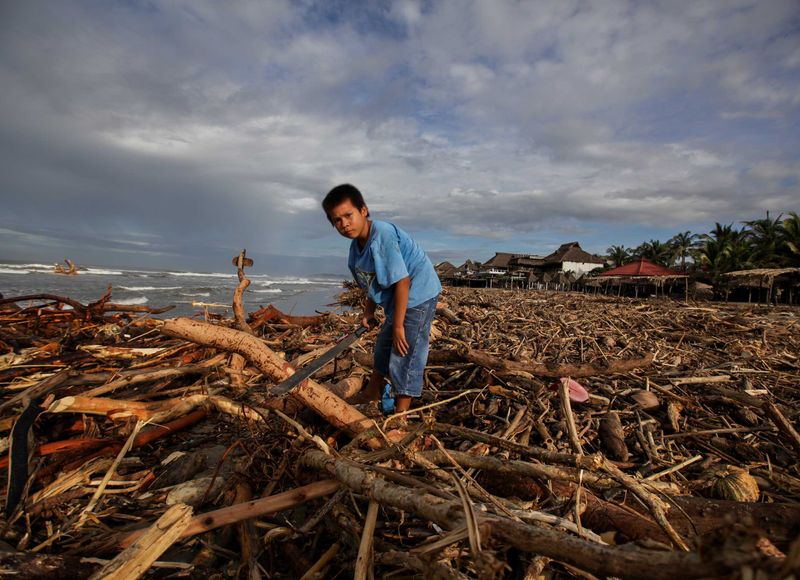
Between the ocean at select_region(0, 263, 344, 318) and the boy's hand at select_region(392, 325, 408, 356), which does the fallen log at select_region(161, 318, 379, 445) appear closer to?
the boy's hand at select_region(392, 325, 408, 356)

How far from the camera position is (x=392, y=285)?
290 cm

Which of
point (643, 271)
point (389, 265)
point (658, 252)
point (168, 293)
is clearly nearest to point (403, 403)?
point (389, 265)

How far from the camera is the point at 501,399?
2.90m

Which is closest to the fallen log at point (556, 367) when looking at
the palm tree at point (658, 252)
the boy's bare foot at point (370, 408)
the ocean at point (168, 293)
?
the boy's bare foot at point (370, 408)

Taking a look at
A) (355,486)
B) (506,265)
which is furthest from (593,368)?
(506,265)

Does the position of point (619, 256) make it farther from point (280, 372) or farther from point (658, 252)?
point (280, 372)

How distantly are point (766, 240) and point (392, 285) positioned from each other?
46.5 meters

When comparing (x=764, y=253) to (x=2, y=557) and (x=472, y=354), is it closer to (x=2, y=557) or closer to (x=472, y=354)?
(x=472, y=354)

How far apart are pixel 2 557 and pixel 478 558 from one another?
66.7 inches

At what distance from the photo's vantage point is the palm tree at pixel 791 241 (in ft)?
90.9

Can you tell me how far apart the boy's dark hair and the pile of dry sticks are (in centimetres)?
110

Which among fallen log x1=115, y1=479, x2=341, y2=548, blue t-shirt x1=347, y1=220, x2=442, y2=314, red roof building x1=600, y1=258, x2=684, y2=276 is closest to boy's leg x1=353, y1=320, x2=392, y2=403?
blue t-shirt x1=347, y1=220, x2=442, y2=314

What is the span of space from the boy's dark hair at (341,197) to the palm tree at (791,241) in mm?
38314

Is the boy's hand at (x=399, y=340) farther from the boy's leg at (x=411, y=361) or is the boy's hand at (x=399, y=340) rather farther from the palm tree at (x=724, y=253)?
the palm tree at (x=724, y=253)
